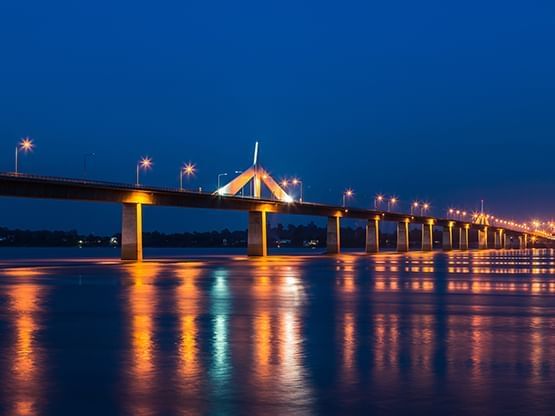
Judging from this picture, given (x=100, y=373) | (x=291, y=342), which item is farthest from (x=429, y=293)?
(x=100, y=373)

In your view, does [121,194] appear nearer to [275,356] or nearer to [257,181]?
[257,181]

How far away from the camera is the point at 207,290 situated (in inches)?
1646

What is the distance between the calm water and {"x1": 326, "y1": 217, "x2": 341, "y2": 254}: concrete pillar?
129 metres

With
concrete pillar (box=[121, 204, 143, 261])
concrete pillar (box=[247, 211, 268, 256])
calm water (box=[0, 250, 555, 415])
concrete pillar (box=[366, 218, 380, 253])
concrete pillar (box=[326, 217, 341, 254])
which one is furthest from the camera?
concrete pillar (box=[366, 218, 380, 253])

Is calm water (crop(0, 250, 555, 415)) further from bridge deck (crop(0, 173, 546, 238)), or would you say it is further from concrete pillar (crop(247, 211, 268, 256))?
Answer: concrete pillar (crop(247, 211, 268, 256))

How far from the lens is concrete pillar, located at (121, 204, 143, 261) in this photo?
101875 millimetres

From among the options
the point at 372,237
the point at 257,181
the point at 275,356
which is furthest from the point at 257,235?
the point at 275,356

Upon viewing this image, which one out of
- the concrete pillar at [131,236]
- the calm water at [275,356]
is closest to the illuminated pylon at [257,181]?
the concrete pillar at [131,236]

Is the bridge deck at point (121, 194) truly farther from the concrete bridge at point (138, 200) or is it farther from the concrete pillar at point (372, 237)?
the concrete pillar at point (372, 237)

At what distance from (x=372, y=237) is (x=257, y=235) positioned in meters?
53.3

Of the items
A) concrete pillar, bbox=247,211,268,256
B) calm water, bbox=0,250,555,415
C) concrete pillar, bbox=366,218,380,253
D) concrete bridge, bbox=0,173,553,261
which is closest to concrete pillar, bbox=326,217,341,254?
concrete bridge, bbox=0,173,553,261

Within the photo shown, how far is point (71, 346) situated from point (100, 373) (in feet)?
14.0

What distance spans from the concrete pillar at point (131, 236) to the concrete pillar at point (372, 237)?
79.7 meters

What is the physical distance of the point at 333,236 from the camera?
169 meters
